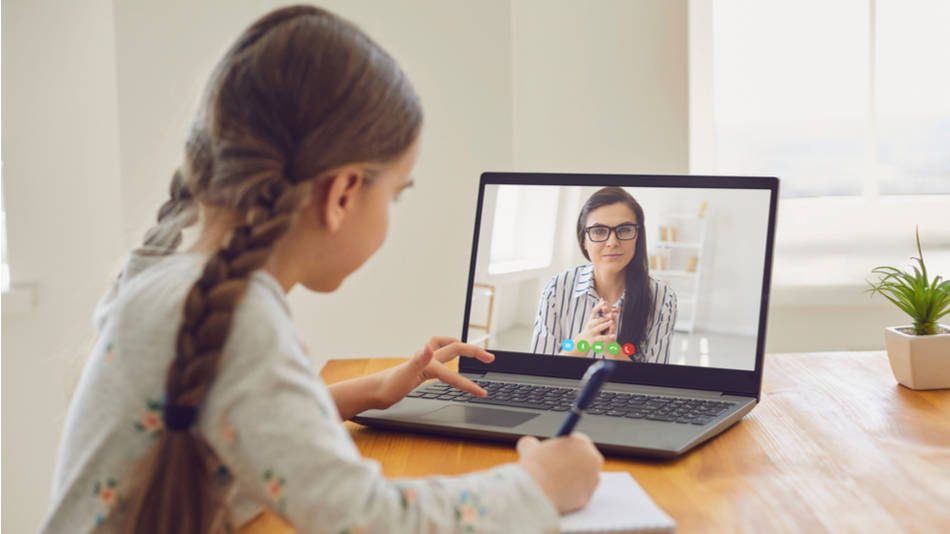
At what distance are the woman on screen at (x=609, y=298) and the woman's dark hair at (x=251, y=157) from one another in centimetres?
43

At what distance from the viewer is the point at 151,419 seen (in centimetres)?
54

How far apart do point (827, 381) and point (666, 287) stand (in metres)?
0.28

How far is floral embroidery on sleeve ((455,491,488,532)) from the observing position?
1.73ft

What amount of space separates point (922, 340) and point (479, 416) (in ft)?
1.85

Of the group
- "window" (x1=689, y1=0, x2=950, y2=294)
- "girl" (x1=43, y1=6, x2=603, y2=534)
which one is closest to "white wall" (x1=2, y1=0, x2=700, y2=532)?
"window" (x1=689, y1=0, x2=950, y2=294)

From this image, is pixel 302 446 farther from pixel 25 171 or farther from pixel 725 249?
pixel 25 171

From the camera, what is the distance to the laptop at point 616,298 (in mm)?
931

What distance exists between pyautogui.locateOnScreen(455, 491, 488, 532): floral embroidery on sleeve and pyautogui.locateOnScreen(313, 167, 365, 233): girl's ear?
224mm

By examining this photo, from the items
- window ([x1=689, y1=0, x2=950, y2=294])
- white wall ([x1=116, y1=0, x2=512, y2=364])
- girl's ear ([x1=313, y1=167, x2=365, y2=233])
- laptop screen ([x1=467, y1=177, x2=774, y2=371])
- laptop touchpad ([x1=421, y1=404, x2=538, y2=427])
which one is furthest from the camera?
window ([x1=689, y1=0, x2=950, y2=294])

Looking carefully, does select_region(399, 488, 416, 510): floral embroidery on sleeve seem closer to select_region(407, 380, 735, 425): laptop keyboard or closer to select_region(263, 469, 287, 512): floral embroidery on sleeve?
select_region(263, 469, 287, 512): floral embroidery on sleeve

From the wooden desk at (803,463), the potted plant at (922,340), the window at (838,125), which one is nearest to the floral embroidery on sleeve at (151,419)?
the wooden desk at (803,463)

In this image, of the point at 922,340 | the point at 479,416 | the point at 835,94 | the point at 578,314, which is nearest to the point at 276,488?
the point at 479,416

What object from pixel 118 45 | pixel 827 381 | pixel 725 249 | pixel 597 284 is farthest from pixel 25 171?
pixel 827 381

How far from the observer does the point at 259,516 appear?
0.66m
